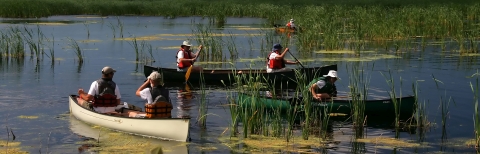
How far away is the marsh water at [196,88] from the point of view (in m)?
12.6

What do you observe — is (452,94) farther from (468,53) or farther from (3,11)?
(3,11)

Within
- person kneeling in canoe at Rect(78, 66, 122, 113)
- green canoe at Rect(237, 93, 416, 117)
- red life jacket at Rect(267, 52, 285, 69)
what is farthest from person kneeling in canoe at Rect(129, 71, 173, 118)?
red life jacket at Rect(267, 52, 285, 69)

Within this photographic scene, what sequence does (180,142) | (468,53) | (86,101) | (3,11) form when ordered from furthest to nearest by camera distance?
1. (3,11)
2. (468,53)
3. (86,101)
4. (180,142)

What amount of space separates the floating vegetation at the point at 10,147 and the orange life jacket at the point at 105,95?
168 cm

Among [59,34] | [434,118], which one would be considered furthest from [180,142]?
[59,34]

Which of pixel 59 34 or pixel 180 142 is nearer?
pixel 180 142

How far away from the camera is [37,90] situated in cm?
1955

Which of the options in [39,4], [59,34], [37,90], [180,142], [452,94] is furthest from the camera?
[39,4]

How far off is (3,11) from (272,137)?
127ft

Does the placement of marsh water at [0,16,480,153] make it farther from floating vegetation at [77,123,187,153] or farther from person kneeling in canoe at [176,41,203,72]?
person kneeling in canoe at [176,41,203,72]

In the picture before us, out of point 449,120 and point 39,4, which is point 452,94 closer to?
point 449,120

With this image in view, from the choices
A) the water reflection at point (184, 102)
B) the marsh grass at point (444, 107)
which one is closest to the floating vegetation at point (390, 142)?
the marsh grass at point (444, 107)

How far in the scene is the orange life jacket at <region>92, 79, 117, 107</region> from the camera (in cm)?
1327

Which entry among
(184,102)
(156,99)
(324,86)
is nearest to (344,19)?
(184,102)
